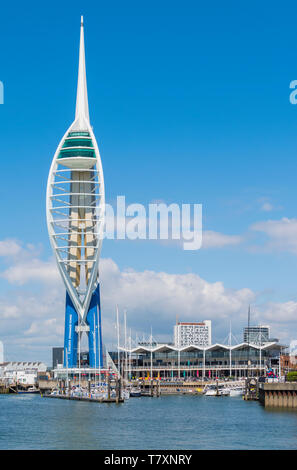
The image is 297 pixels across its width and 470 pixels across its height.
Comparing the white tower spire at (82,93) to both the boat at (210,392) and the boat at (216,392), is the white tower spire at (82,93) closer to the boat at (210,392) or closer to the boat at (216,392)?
the boat at (210,392)

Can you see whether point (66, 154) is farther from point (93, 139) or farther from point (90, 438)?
point (90, 438)

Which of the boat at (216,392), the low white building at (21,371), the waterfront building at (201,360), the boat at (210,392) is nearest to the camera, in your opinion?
the boat at (216,392)

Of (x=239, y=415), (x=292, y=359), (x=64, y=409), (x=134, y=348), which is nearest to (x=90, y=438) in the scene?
(x=239, y=415)

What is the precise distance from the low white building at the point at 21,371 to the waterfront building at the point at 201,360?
1769cm

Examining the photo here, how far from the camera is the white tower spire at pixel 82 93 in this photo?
119 meters

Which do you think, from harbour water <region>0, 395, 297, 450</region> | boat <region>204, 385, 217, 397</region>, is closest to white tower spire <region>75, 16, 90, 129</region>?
boat <region>204, 385, 217, 397</region>

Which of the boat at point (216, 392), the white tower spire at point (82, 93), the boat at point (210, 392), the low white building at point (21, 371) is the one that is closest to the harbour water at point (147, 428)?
the boat at point (216, 392)

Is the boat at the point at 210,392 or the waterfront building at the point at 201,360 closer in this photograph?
the boat at the point at 210,392

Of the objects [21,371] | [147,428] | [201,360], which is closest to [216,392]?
[201,360]

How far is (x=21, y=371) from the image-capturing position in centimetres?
14650

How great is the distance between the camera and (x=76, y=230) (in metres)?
121

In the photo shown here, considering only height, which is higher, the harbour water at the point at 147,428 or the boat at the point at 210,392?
the harbour water at the point at 147,428

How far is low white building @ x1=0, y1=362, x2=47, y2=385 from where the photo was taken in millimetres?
136113

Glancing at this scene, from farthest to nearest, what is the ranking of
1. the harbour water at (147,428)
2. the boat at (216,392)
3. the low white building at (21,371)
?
the low white building at (21,371), the boat at (216,392), the harbour water at (147,428)
